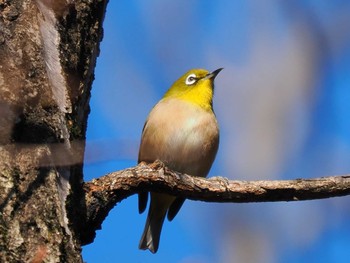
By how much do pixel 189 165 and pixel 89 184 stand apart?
10.0ft

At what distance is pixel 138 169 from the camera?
2994 mm

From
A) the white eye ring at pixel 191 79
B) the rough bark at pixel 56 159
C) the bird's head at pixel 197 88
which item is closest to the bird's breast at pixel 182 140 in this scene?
the bird's head at pixel 197 88

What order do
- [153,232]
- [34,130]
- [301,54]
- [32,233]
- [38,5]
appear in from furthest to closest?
[153,232] → [301,54] → [38,5] → [34,130] → [32,233]

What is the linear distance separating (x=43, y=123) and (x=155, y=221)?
351cm

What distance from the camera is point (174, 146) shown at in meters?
5.80

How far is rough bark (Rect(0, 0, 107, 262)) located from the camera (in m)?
2.22

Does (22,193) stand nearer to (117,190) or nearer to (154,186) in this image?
(117,190)

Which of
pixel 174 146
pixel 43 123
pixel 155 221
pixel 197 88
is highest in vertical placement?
pixel 197 88

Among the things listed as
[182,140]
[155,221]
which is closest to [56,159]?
[182,140]

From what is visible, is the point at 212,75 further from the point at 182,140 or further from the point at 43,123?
the point at 43,123

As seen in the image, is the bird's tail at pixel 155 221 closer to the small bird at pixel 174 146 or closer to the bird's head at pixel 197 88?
the small bird at pixel 174 146

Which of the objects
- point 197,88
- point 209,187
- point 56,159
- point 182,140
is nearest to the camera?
point 56,159

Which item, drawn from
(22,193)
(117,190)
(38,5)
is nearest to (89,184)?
(117,190)

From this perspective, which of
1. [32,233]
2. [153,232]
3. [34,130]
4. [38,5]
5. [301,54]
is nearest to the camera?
[32,233]
